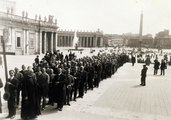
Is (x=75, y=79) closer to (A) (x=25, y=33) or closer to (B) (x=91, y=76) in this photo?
(B) (x=91, y=76)

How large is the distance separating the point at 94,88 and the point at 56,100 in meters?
5.36

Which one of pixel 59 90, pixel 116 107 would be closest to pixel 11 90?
pixel 59 90

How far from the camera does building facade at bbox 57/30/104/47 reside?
110m

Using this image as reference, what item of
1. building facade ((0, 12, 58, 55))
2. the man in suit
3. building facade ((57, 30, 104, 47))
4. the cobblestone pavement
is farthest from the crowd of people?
building facade ((57, 30, 104, 47))

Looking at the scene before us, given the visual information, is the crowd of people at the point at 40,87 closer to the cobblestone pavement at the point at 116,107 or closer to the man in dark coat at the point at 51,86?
the man in dark coat at the point at 51,86

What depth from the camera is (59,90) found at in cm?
1016

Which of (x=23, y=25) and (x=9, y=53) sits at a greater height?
(x=23, y=25)

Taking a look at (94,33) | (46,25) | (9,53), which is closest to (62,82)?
(9,53)

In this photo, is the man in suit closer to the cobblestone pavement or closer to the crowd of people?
the crowd of people

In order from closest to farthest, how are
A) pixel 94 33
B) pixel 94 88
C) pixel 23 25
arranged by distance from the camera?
pixel 94 88 → pixel 23 25 → pixel 94 33

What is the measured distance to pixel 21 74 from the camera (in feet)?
31.1

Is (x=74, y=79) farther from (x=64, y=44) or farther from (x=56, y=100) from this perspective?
(x=64, y=44)

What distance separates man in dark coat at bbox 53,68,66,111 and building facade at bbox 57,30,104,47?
9843 cm

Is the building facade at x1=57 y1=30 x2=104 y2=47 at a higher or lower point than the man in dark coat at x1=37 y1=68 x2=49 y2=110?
higher
